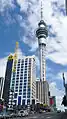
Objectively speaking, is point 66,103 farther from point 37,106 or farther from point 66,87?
point 37,106

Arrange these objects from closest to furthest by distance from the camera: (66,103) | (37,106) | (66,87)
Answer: (66,87) → (66,103) → (37,106)

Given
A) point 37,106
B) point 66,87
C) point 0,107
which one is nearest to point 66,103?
point 66,87

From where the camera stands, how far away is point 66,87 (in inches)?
3782

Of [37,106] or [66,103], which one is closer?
[66,103]

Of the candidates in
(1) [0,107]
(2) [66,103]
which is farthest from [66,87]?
(1) [0,107]

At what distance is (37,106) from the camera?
187 metres

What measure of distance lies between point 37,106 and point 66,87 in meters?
96.1

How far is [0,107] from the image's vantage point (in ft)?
421

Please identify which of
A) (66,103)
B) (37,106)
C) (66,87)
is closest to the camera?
(66,87)

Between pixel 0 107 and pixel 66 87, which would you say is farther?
pixel 0 107

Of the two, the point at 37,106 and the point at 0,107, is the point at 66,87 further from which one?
the point at 37,106

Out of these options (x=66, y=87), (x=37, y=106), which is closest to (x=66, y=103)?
(x=66, y=87)

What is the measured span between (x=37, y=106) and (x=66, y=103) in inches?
2705

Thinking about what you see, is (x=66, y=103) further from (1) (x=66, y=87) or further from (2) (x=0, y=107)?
(2) (x=0, y=107)
